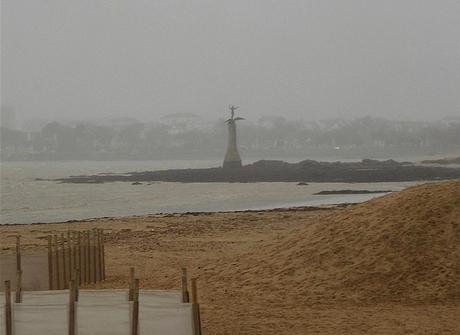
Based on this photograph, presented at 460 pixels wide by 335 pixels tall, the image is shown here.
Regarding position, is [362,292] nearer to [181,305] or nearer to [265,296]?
[265,296]

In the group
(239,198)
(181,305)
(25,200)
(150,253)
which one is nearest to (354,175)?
(239,198)

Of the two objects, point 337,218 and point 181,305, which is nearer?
point 181,305

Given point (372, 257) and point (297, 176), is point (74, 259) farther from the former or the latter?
point (297, 176)

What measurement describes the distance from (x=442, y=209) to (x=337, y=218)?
8.01ft

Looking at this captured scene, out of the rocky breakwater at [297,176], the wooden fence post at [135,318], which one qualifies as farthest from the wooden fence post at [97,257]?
the rocky breakwater at [297,176]

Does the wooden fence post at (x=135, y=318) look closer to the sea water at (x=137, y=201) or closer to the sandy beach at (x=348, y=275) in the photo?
the sandy beach at (x=348, y=275)

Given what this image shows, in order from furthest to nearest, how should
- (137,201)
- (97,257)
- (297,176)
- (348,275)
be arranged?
(297,176)
(137,201)
(97,257)
(348,275)

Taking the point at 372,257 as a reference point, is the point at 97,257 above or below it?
below

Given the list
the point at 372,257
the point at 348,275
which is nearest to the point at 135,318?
the point at 348,275

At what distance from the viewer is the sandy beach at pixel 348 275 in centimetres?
1338

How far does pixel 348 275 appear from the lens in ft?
51.2

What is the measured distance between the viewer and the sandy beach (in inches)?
527

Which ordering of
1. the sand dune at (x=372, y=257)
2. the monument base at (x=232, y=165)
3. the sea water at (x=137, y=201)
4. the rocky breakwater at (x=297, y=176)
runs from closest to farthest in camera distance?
1. the sand dune at (x=372, y=257)
2. the sea water at (x=137, y=201)
3. the rocky breakwater at (x=297, y=176)
4. the monument base at (x=232, y=165)

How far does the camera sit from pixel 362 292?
1506cm
